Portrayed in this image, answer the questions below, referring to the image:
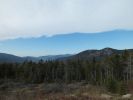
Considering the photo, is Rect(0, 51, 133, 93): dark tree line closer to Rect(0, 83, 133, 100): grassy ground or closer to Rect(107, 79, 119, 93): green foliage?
Rect(0, 83, 133, 100): grassy ground

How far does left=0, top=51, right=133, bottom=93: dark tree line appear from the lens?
10667 cm

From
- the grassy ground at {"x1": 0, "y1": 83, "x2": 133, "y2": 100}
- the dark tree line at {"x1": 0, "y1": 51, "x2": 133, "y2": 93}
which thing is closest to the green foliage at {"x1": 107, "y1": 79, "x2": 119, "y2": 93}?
the grassy ground at {"x1": 0, "y1": 83, "x2": 133, "y2": 100}

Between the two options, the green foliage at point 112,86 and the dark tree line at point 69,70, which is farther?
the dark tree line at point 69,70

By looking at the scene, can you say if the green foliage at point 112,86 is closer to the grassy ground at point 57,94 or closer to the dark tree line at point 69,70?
the grassy ground at point 57,94

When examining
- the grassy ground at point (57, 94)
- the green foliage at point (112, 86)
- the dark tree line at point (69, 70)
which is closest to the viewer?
the grassy ground at point (57, 94)

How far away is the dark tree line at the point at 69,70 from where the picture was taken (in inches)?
4200

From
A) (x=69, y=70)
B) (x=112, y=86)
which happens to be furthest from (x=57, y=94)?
(x=69, y=70)

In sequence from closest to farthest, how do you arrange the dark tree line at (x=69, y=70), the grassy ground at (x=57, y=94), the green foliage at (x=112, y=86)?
the grassy ground at (x=57, y=94)
the green foliage at (x=112, y=86)
the dark tree line at (x=69, y=70)

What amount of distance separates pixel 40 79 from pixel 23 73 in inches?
333

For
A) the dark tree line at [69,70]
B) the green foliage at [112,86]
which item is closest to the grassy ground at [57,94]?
the green foliage at [112,86]

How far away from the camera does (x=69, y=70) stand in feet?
399

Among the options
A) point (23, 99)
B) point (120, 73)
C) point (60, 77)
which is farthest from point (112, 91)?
point (60, 77)

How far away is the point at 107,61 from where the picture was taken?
10950 cm

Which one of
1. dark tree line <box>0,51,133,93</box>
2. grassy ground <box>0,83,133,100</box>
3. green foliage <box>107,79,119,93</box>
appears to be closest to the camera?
grassy ground <box>0,83,133,100</box>
